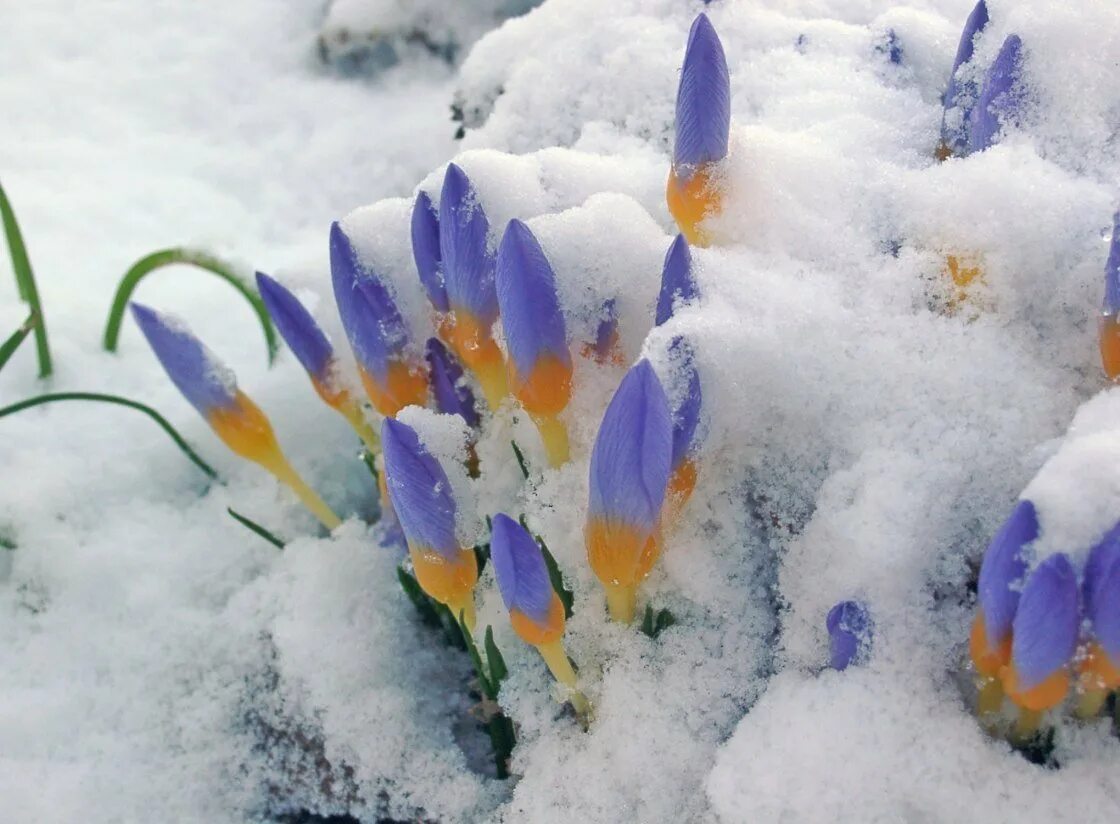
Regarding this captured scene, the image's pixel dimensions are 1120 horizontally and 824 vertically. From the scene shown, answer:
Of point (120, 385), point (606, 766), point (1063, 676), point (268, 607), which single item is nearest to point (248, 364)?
point (120, 385)

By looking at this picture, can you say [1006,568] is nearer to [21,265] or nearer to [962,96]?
[962,96]

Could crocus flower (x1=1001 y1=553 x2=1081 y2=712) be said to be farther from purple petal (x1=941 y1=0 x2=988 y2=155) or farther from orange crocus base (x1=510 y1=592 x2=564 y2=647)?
purple petal (x1=941 y1=0 x2=988 y2=155)

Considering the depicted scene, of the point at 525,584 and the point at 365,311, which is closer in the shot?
the point at 525,584

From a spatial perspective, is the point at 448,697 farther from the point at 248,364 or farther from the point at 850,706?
the point at 248,364

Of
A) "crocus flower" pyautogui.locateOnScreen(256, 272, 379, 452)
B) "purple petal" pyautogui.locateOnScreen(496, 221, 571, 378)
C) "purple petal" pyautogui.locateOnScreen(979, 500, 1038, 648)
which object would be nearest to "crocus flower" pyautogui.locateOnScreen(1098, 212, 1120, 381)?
"purple petal" pyautogui.locateOnScreen(979, 500, 1038, 648)

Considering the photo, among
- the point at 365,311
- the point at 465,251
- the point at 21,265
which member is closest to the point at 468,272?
the point at 465,251

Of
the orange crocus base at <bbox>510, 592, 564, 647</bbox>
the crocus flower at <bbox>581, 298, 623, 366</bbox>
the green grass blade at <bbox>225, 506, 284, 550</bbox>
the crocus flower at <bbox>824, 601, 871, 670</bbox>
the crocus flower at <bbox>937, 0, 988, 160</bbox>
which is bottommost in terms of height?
the green grass blade at <bbox>225, 506, 284, 550</bbox>
